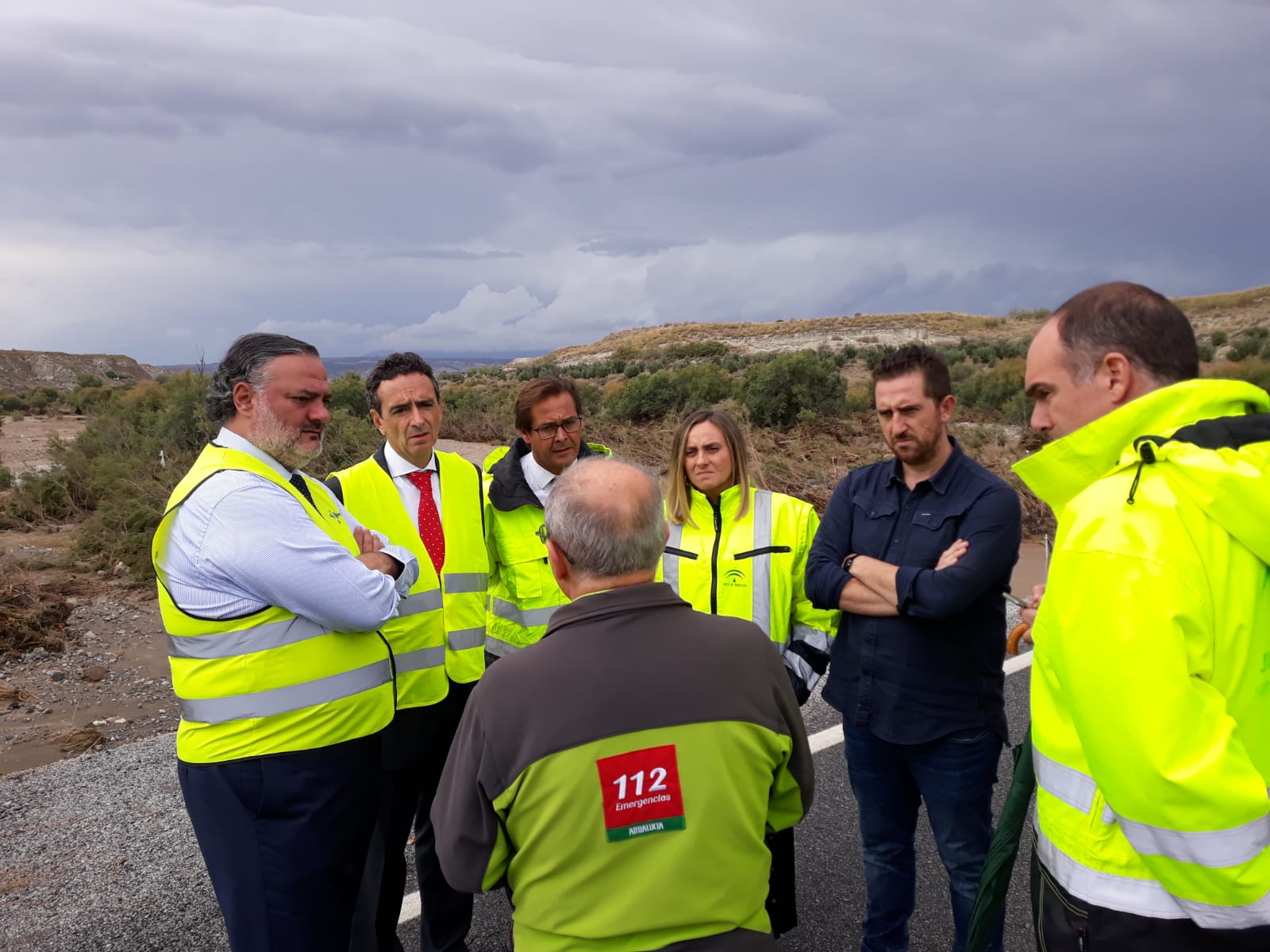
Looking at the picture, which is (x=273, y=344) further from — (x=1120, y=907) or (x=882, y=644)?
(x=1120, y=907)

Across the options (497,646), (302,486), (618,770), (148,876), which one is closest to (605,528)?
(618,770)

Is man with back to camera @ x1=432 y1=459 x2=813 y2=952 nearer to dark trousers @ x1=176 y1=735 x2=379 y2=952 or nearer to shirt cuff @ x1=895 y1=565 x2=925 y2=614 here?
dark trousers @ x1=176 y1=735 x2=379 y2=952

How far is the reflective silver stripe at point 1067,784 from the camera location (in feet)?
5.21

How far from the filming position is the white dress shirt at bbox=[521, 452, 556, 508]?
3514mm

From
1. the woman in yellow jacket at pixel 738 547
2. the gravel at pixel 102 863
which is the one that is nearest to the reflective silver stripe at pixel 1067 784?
the woman in yellow jacket at pixel 738 547

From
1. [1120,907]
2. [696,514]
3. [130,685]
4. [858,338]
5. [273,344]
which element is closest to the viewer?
[1120,907]

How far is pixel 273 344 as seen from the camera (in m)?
2.64

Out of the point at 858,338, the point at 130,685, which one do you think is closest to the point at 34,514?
the point at 130,685

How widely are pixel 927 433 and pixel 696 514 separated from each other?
3.06ft

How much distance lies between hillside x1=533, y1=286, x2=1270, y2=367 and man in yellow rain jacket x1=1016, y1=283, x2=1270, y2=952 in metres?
52.4

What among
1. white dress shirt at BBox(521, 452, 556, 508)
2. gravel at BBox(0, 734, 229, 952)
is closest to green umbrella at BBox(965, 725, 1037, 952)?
white dress shirt at BBox(521, 452, 556, 508)

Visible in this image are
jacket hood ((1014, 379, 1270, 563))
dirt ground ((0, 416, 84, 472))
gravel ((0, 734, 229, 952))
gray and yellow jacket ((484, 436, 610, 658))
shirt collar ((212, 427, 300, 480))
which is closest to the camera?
jacket hood ((1014, 379, 1270, 563))

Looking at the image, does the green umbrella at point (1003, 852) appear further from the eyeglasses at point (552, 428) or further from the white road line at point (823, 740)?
the eyeglasses at point (552, 428)

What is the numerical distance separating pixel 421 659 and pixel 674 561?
1.03 m
